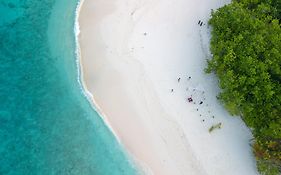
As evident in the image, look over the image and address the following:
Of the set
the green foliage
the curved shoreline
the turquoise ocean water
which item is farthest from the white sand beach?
the green foliage

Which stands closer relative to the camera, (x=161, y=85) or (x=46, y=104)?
(x=46, y=104)

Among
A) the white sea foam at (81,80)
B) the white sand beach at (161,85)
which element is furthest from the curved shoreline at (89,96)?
the white sand beach at (161,85)

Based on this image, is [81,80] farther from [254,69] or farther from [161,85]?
[254,69]

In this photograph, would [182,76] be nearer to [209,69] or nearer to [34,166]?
[209,69]

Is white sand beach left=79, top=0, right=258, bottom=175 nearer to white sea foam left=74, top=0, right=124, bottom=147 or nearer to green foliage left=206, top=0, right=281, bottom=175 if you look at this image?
white sea foam left=74, top=0, right=124, bottom=147

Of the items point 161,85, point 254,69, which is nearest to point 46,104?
point 161,85

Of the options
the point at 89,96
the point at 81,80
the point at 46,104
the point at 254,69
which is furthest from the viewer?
the point at 81,80
